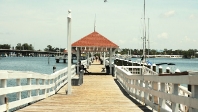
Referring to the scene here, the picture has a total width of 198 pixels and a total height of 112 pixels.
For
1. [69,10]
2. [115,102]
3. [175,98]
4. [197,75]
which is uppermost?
[69,10]

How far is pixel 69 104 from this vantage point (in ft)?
39.2

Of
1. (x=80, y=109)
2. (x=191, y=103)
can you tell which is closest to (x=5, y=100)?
(x=80, y=109)

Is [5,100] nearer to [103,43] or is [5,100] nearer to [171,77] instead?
[171,77]

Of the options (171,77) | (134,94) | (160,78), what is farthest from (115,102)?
(171,77)

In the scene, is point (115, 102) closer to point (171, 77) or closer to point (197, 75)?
point (171, 77)

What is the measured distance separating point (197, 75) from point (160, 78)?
260 cm

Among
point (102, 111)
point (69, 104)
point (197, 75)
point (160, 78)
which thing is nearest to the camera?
point (197, 75)

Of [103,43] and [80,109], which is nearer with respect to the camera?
[80,109]

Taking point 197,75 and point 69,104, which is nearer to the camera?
point 197,75

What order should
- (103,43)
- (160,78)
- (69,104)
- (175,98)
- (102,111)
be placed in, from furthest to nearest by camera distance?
(103,43) < (69,104) < (102,111) < (160,78) < (175,98)

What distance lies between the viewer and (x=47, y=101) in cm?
1259

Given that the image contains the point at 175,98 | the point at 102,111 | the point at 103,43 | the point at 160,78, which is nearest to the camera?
the point at 175,98

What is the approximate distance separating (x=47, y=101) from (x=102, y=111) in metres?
2.97

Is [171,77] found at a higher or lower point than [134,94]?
higher
